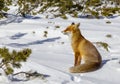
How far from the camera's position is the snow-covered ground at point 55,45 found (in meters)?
5.76

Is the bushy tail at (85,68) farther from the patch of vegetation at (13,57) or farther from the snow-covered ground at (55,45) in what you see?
the patch of vegetation at (13,57)

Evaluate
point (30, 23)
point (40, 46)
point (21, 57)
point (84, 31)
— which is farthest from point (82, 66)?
point (30, 23)

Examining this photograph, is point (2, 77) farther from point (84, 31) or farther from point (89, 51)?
point (84, 31)

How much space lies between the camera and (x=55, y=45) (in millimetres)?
9117

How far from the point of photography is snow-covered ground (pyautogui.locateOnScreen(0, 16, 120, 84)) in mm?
5758

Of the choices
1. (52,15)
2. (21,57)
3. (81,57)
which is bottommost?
(52,15)

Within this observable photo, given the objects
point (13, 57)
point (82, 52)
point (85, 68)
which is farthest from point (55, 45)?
point (13, 57)

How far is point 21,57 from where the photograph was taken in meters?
5.15

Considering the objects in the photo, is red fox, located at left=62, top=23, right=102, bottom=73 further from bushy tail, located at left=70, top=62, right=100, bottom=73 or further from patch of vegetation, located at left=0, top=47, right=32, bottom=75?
patch of vegetation, located at left=0, top=47, right=32, bottom=75

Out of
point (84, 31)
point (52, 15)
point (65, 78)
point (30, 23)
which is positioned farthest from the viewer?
point (52, 15)

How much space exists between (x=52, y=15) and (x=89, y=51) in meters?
6.99

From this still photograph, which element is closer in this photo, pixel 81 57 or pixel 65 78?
pixel 65 78

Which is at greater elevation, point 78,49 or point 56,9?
point 78,49

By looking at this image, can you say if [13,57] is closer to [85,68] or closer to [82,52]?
[85,68]
